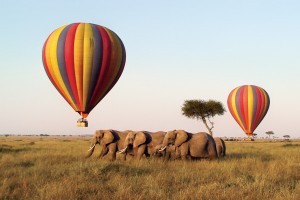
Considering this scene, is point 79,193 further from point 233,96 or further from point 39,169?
point 233,96

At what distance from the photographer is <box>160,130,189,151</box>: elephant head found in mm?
18094

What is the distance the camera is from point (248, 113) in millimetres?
52438

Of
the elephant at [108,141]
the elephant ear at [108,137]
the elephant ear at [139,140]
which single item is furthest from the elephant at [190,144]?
the elephant ear at [108,137]

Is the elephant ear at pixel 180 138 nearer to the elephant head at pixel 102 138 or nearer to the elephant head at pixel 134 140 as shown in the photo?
the elephant head at pixel 134 140

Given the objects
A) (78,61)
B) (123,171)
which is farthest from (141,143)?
(78,61)

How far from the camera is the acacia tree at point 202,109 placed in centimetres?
7150

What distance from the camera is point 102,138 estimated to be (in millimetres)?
20344

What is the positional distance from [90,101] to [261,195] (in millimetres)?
22375

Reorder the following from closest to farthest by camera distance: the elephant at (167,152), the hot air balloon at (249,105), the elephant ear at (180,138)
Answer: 1. the elephant ear at (180,138)
2. the elephant at (167,152)
3. the hot air balloon at (249,105)

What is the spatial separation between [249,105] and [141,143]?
35890 millimetres

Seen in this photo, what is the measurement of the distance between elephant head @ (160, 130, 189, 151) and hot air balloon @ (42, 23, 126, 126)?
454 inches

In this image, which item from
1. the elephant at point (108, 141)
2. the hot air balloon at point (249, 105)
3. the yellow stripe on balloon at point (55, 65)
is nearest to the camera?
the elephant at point (108, 141)

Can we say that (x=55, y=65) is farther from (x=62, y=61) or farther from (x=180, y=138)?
(x=180, y=138)

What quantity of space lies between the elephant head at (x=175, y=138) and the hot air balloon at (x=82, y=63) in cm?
1153
